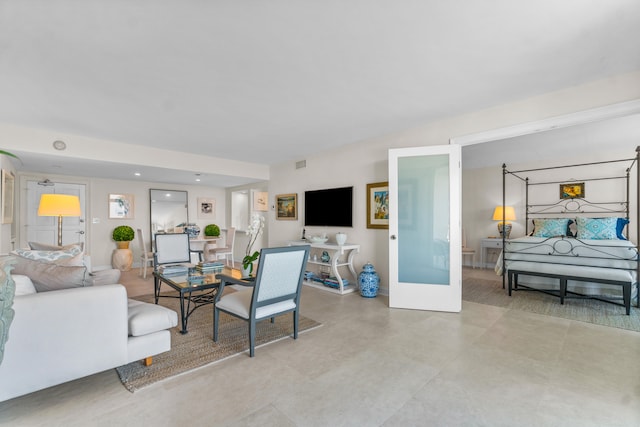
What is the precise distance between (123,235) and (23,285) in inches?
220

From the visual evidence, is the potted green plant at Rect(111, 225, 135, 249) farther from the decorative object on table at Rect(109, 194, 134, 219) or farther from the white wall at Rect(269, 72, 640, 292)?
the white wall at Rect(269, 72, 640, 292)

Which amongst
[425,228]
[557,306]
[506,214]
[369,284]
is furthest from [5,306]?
[506,214]

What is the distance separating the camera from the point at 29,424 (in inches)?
64.4

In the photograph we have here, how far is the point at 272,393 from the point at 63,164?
211 inches

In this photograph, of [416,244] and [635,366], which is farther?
[416,244]

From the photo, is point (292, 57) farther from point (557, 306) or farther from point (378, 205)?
point (557, 306)

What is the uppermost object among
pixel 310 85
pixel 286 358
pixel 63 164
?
pixel 310 85

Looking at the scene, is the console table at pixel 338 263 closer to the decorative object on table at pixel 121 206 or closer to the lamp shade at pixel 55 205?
the lamp shade at pixel 55 205

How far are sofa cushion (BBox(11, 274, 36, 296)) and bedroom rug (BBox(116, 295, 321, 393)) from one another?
2.76 feet

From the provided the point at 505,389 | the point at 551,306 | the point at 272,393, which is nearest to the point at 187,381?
the point at 272,393

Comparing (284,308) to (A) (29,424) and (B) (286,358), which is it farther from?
(A) (29,424)

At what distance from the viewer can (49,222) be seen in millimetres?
6031

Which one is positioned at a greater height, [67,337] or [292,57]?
[292,57]

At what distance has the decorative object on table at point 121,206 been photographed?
686 cm
